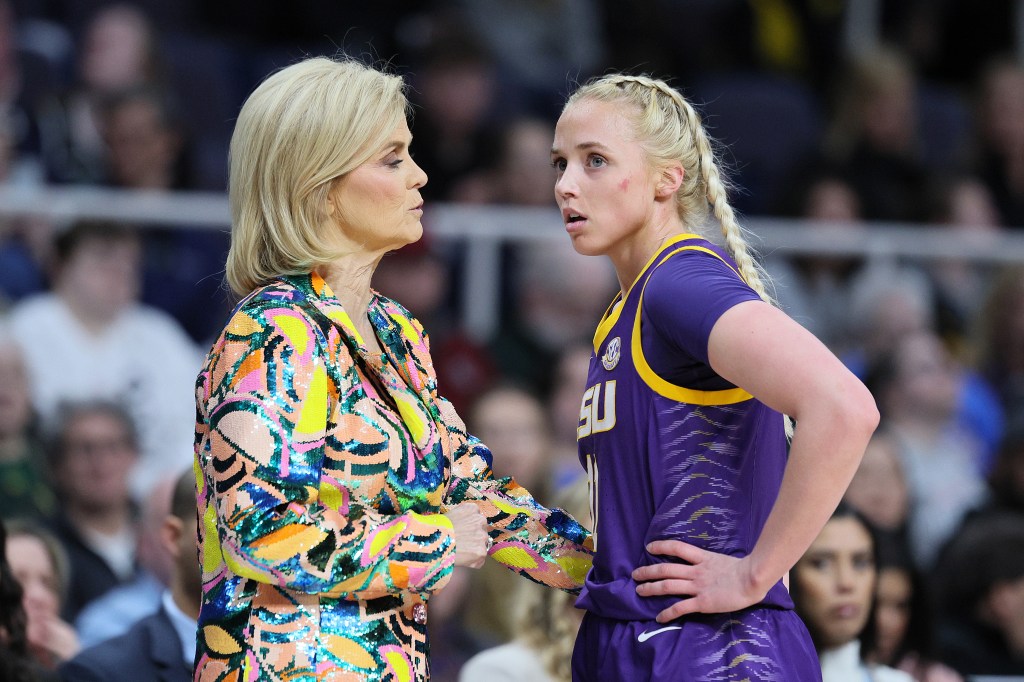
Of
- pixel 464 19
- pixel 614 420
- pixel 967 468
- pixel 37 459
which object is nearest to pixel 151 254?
pixel 37 459

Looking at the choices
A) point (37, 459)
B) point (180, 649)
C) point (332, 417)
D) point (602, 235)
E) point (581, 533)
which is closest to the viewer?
point (332, 417)

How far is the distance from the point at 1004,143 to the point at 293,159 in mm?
6552

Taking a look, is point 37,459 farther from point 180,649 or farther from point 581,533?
point 581,533

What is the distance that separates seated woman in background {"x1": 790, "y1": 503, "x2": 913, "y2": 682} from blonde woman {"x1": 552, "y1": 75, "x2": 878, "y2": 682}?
147 centimetres

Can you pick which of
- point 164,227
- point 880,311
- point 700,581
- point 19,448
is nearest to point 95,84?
point 164,227

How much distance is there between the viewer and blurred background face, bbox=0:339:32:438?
18.5 ft

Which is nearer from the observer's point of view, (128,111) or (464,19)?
(128,111)

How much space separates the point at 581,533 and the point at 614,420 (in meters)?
0.53

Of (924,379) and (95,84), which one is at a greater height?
(95,84)

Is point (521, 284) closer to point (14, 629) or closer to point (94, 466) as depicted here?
point (94, 466)

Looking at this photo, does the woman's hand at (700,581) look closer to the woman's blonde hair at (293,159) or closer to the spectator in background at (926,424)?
the woman's blonde hair at (293,159)

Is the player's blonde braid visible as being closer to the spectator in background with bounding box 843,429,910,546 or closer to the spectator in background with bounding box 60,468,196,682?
the spectator in background with bounding box 60,468,196,682

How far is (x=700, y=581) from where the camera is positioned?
2578 mm

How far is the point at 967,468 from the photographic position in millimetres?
6758
